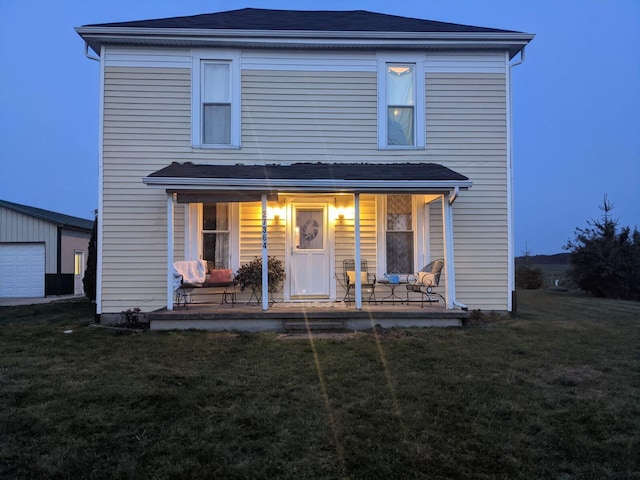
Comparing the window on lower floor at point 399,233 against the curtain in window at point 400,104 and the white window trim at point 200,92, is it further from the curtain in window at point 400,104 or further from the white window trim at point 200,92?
the white window trim at point 200,92

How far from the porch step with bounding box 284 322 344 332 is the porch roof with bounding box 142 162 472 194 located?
2199 millimetres

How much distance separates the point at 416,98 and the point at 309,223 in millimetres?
3212

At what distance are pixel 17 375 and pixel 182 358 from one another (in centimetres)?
168

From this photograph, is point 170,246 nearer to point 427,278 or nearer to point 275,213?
point 275,213

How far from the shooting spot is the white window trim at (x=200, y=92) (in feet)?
28.2

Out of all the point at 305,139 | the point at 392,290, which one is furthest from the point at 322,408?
the point at 305,139

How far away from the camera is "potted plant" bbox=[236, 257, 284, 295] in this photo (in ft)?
27.6

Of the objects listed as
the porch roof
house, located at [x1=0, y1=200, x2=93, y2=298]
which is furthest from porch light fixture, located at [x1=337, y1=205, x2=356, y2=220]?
house, located at [x1=0, y1=200, x2=93, y2=298]

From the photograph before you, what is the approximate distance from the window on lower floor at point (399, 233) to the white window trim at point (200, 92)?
327cm

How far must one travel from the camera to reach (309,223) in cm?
909

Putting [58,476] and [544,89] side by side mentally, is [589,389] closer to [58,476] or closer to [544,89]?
[58,476]

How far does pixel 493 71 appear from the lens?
346 inches

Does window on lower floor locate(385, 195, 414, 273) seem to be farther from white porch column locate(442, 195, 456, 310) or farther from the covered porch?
white porch column locate(442, 195, 456, 310)

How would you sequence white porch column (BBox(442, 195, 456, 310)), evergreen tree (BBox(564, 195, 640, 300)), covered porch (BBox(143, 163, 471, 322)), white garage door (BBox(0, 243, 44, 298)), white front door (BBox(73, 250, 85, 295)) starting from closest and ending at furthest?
covered porch (BBox(143, 163, 471, 322)) < white porch column (BBox(442, 195, 456, 310)) < evergreen tree (BBox(564, 195, 640, 300)) < white garage door (BBox(0, 243, 44, 298)) < white front door (BBox(73, 250, 85, 295))
